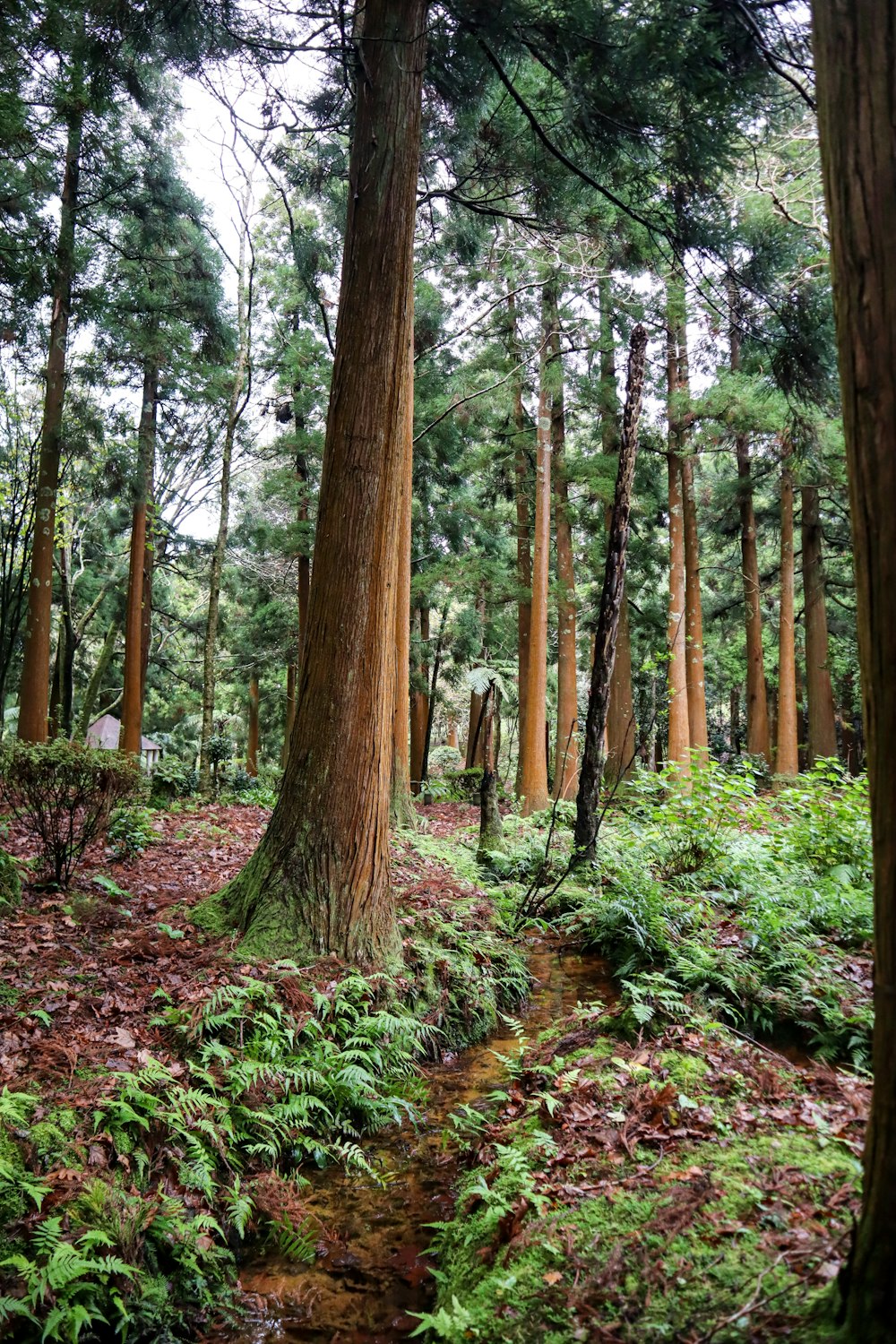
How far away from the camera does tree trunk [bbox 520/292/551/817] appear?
44.7ft

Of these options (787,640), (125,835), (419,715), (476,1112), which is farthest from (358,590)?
(419,715)

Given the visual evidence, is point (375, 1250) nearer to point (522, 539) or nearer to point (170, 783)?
point (170, 783)

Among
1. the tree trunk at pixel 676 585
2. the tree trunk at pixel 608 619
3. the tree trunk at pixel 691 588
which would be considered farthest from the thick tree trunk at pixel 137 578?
the tree trunk at pixel 691 588

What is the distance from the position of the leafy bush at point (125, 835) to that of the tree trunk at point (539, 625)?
7680 millimetres

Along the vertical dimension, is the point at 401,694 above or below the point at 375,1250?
above

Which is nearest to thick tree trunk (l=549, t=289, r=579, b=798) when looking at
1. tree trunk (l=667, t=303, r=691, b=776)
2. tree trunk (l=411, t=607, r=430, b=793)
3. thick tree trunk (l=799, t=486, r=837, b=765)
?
tree trunk (l=667, t=303, r=691, b=776)

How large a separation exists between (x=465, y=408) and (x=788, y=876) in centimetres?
1222

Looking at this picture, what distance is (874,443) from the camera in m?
1.52

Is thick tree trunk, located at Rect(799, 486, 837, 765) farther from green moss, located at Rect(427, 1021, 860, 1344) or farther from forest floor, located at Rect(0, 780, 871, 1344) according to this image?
green moss, located at Rect(427, 1021, 860, 1344)

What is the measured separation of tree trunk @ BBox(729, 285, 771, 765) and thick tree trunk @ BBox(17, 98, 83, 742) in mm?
14704

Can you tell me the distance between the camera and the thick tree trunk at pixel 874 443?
1.45m

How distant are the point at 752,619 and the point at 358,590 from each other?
611 inches

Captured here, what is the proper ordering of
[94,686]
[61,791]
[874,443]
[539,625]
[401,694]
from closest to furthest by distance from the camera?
[874,443], [61,791], [401,694], [539,625], [94,686]

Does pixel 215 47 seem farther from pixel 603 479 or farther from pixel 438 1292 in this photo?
pixel 603 479
